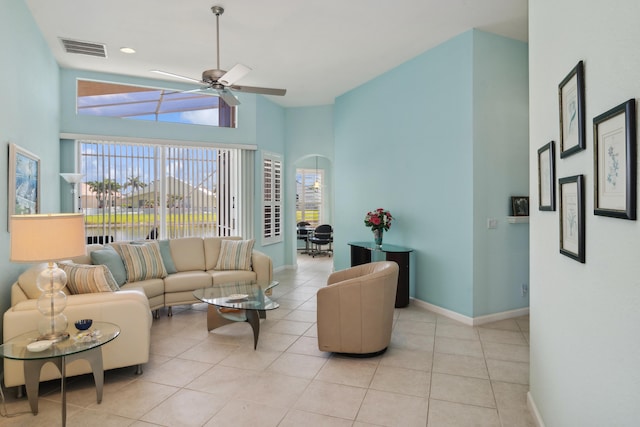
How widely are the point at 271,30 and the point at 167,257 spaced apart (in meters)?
3.14

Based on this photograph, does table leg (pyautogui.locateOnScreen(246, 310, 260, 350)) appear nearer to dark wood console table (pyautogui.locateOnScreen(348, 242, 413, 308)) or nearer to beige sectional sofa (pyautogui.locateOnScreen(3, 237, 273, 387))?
beige sectional sofa (pyautogui.locateOnScreen(3, 237, 273, 387))

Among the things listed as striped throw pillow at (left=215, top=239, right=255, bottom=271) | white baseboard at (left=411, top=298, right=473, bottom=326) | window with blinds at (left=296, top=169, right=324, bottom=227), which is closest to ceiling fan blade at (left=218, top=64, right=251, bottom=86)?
striped throw pillow at (left=215, top=239, right=255, bottom=271)

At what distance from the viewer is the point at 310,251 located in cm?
1019

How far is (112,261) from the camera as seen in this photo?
4.29 metres

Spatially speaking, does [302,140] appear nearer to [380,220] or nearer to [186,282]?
[380,220]

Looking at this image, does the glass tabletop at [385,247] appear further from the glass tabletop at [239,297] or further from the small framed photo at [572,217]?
the small framed photo at [572,217]

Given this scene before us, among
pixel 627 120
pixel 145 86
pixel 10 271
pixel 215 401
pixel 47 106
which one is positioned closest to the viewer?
pixel 627 120

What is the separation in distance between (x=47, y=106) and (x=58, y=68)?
105 cm

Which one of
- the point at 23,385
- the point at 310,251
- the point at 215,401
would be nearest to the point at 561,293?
the point at 215,401

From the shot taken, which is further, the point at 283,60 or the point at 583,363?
the point at 283,60

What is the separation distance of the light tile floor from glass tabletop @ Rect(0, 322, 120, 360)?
19.7 inches

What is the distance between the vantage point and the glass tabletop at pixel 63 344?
221 centimetres

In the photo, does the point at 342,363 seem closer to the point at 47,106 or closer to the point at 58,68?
the point at 47,106

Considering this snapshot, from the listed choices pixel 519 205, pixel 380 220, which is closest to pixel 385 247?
pixel 380 220
